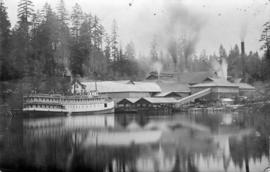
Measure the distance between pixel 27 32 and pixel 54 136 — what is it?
1570 inches

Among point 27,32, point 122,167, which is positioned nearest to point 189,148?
point 122,167

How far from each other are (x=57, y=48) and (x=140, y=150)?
51348mm

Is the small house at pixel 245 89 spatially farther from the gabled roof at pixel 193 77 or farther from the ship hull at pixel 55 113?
the ship hull at pixel 55 113

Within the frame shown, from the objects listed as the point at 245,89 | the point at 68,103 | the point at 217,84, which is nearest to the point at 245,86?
the point at 245,89

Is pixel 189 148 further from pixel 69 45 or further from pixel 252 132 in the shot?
pixel 69 45

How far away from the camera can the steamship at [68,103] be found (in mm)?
60625

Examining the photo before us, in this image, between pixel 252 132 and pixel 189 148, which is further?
pixel 252 132

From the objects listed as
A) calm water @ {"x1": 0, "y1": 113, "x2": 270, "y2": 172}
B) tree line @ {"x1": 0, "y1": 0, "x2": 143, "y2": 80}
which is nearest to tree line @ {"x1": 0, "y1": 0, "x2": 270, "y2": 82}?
tree line @ {"x1": 0, "y1": 0, "x2": 143, "y2": 80}

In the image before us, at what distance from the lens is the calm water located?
21891mm

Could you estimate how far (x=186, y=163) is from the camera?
2212 centimetres

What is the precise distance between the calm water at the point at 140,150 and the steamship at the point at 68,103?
23703 millimetres

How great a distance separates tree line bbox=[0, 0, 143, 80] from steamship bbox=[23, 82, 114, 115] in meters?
4.74

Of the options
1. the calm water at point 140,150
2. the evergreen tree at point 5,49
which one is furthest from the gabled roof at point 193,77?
the calm water at point 140,150

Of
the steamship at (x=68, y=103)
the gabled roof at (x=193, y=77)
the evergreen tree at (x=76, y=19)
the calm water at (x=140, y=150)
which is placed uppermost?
the evergreen tree at (x=76, y=19)
